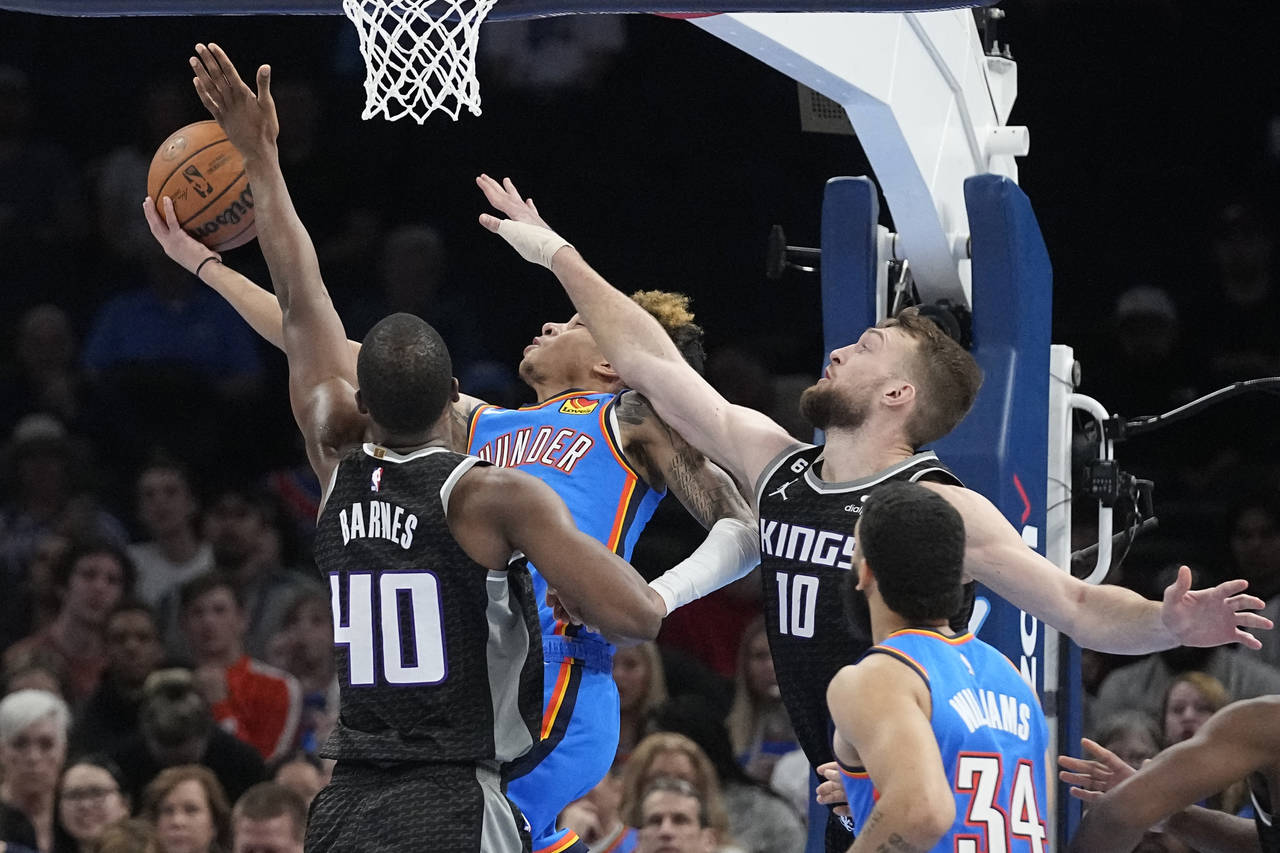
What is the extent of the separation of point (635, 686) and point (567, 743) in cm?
301

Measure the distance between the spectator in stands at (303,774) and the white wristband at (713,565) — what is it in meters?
2.82

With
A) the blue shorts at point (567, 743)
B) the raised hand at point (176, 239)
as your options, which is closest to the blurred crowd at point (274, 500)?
the blue shorts at point (567, 743)

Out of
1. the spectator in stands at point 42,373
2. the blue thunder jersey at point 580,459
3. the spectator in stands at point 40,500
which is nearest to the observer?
the blue thunder jersey at point 580,459

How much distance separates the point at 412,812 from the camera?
3.70 meters

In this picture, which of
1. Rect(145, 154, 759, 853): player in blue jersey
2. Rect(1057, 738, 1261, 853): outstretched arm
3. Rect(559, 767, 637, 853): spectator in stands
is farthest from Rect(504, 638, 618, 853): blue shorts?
Rect(559, 767, 637, 853): spectator in stands

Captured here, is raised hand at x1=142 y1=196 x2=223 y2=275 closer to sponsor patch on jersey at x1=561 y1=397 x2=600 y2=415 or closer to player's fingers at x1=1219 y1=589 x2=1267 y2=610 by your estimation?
sponsor patch on jersey at x1=561 y1=397 x2=600 y2=415

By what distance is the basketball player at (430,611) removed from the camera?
3.68m

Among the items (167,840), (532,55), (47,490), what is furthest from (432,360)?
(532,55)

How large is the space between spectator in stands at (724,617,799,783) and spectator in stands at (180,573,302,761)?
6.67ft

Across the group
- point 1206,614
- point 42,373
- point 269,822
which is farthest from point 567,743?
point 42,373

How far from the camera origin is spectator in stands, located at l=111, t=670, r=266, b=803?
7.04 metres

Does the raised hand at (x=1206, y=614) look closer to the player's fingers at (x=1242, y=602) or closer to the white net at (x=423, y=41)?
the player's fingers at (x=1242, y=602)

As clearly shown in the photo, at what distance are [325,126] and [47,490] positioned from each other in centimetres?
285

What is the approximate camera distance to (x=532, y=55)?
10172mm
